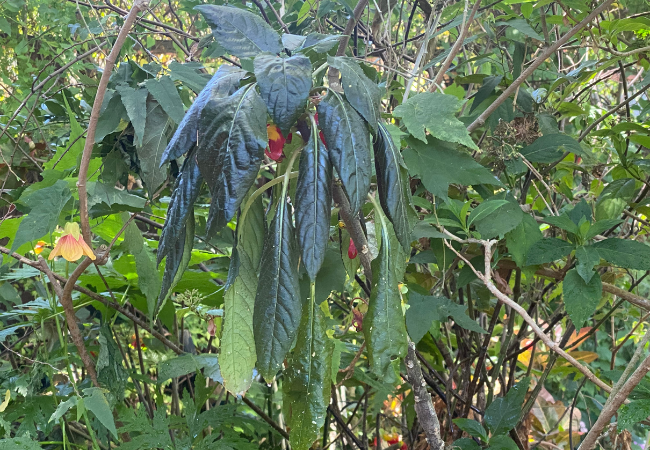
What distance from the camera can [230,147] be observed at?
440 millimetres

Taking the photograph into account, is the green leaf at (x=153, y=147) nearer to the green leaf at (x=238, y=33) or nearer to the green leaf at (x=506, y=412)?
the green leaf at (x=238, y=33)

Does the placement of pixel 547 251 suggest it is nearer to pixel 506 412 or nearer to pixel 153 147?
pixel 506 412

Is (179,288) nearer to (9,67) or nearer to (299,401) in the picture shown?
(299,401)

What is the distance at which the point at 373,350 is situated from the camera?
52cm

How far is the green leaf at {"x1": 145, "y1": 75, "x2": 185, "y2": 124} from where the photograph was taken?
71cm

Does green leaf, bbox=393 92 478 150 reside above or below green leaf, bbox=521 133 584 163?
above

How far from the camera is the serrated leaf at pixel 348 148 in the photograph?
0.46m

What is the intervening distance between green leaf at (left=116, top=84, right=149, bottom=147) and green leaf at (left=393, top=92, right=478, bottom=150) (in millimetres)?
372

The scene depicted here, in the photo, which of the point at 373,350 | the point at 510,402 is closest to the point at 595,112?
the point at 510,402

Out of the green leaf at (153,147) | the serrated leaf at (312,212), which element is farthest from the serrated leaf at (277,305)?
the green leaf at (153,147)

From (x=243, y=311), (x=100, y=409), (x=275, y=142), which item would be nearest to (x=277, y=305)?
(x=243, y=311)

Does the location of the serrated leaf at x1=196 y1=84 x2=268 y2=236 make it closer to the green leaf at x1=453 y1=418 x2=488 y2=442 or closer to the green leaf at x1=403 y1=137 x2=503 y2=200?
the green leaf at x1=403 y1=137 x2=503 y2=200

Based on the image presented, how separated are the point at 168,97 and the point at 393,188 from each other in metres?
0.41

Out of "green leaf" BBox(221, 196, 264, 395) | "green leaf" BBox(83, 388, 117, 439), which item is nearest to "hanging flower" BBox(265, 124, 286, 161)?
"green leaf" BBox(221, 196, 264, 395)
